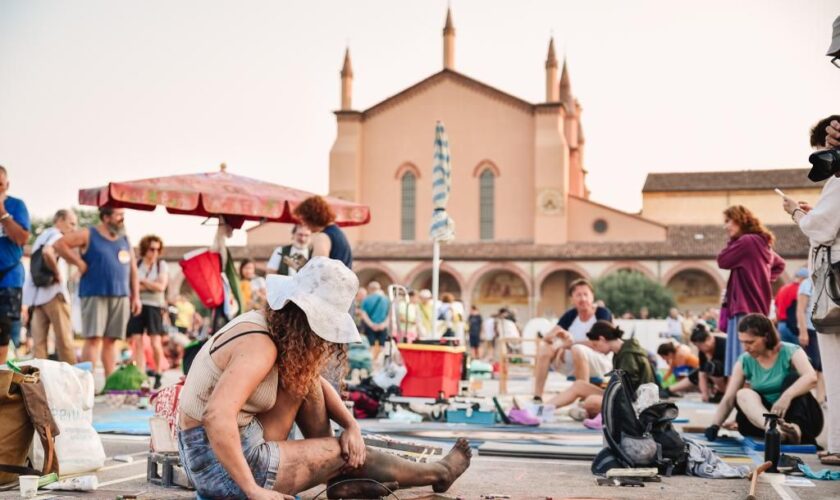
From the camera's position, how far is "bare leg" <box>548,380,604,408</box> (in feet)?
25.9

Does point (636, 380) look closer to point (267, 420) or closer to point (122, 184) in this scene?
point (267, 420)

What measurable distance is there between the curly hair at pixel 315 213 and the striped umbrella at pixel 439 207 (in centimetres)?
382

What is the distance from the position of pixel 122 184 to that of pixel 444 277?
124 feet

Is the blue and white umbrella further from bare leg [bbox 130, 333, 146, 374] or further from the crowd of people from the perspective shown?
bare leg [bbox 130, 333, 146, 374]

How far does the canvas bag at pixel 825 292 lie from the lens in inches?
186

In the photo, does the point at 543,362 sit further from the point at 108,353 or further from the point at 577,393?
the point at 108,353

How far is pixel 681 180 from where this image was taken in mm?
55438

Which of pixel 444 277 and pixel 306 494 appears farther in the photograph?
pixel 444 277

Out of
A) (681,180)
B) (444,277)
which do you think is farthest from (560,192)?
(681,180)

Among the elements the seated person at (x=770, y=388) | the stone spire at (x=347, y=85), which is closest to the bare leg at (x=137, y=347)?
the seated person at (x=770, y=388)

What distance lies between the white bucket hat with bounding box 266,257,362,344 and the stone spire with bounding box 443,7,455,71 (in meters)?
44.1

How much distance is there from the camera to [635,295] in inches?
1606

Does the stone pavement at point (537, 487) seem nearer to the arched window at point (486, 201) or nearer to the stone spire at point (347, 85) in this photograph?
the arched window at point (486, 201)

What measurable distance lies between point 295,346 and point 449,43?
45.7 m
